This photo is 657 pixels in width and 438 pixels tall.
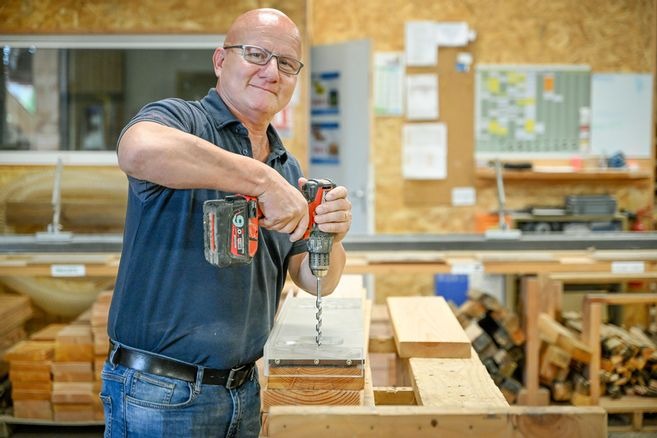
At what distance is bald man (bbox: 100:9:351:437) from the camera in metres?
1.50

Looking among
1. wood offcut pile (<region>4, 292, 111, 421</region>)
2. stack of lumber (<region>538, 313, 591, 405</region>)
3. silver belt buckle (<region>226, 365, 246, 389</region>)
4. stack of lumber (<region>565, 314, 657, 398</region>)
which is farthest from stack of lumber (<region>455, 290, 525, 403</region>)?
silver belt buckle (<region>226, 365, 246, 389</region>)

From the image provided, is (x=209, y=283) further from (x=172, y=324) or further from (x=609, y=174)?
(x=609, y=174)

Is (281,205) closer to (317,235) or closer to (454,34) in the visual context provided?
(317,235)

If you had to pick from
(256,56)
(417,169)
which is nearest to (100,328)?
(256,56)

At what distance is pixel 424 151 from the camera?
566 cm

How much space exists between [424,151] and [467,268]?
2485 millimetres

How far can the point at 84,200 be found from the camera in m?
4.86

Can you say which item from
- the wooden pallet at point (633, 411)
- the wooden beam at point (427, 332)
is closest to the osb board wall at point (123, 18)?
the wooden pallet at point (633, 411)

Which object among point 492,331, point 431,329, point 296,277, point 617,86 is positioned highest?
point 617,86

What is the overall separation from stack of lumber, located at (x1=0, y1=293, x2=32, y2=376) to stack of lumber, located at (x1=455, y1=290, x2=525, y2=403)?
2631 millimetres

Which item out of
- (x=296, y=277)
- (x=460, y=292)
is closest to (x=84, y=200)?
(x=460, y=292)

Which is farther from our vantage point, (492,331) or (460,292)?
(460,292)

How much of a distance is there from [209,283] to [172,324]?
13cm

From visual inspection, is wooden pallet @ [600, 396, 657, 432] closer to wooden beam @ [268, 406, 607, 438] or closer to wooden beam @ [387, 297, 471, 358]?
wooden beam @ [387, 297, 471, 358]
